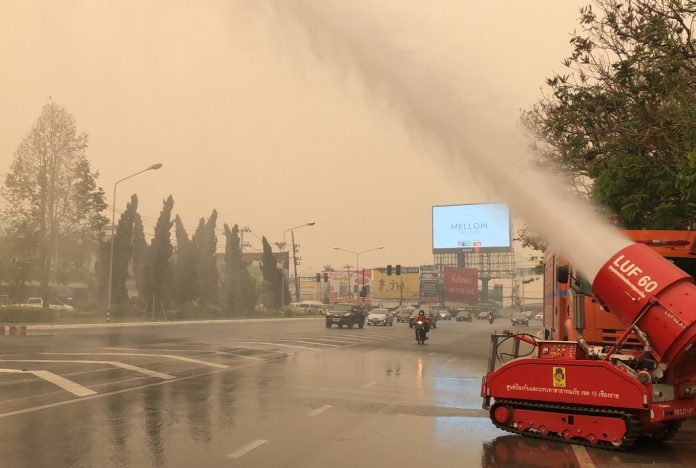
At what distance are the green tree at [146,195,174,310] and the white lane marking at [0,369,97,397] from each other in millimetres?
Result: 42318

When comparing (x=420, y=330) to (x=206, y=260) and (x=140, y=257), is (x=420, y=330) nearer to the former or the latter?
(x=140, y=257)

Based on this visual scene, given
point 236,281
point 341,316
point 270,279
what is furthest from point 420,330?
point 270,279

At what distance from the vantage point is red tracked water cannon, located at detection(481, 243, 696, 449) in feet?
26.4

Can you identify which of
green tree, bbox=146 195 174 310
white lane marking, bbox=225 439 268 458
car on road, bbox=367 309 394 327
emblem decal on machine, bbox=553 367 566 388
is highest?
green tree, bbox=146 195 174 310

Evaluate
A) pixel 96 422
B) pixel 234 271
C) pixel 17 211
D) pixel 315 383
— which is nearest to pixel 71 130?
pixel 17 211

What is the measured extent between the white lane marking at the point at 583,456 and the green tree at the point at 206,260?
195 ft

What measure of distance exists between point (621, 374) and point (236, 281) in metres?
67.7

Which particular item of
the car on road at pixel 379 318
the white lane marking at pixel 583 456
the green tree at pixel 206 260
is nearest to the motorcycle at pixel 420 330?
the white lane marking at pixel 583 456

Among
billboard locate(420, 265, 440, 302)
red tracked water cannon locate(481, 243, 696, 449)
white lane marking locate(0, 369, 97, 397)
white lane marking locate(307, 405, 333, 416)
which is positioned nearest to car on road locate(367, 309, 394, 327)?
white lane marking locate(0, 369, 97, 397)

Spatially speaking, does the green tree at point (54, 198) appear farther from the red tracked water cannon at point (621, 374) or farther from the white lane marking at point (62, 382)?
the red tracked water cannon at point (621, 374)

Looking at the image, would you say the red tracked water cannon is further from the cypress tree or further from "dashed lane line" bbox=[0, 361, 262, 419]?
the cypress tree

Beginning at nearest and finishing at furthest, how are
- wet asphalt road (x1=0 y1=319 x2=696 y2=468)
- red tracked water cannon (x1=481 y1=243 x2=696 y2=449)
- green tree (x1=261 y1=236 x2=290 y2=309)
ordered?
wet asphalt road (x1=0 y1=319 x2=696 y2=468), red tracked water cannon (x1=481 y1=243 x2=696 y2=449), green tree (x1=261 y1=236 x2=290 y2=309)

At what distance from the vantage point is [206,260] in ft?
224

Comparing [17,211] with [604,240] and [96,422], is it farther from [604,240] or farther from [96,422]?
[604,240]
